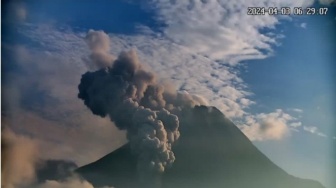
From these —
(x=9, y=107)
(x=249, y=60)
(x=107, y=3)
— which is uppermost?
(x=107, y=3)

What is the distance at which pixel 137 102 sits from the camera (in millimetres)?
3588

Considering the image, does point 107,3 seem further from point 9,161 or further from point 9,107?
point 9,161

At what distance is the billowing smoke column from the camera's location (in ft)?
11.7

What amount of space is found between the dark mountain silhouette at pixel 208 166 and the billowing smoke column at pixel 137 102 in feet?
0.24

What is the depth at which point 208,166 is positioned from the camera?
3531mm

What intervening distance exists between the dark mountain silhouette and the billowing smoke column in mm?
74

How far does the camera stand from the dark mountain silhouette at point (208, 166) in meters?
3.53

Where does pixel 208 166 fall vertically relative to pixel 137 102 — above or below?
below

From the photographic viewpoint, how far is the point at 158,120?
357 cm

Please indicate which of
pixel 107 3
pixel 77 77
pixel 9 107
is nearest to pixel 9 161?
pixel 9 107

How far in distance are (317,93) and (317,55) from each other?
0.26 meters

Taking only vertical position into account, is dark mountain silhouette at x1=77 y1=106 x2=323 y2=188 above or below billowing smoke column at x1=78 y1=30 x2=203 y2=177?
below

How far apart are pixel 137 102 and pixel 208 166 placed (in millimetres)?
644

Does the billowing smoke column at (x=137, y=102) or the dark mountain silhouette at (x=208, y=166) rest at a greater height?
the billowing smoke column at (x=137, y=102)
